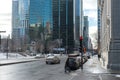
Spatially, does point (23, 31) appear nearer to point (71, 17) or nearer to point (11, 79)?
point (71, 17)

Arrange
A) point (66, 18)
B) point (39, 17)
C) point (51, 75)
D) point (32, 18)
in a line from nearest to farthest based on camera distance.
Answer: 1. point (51, 75)
2. point (32, 18)
3. point (39, 17)
4. point (66, 18)

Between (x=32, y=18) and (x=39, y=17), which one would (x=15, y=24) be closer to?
(x=32, y=18)

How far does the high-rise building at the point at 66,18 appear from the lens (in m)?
165

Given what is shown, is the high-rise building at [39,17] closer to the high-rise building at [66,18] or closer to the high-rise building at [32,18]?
the high-rise building at [32,18]

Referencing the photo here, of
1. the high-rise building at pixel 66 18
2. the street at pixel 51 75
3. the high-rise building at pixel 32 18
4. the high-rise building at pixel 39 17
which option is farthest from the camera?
the high-rise building at pixel 66 18

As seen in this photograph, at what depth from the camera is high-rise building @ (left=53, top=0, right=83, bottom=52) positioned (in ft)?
541

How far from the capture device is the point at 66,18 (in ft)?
549

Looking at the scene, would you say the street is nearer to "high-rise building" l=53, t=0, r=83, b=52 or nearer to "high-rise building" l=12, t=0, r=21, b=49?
"high-rise building" l=12, t=0, r=21, b=49

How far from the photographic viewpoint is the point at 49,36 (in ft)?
538

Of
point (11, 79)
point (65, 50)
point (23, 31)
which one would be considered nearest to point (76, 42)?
point (65, 50)

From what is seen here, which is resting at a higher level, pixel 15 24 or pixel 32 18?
pixel 32 18

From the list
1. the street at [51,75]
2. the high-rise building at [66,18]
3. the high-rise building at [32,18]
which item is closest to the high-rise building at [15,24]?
the high-rise building at [32,18]

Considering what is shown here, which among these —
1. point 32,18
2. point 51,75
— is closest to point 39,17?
point 32,18

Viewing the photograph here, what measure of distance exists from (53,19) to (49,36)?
9.05 m
